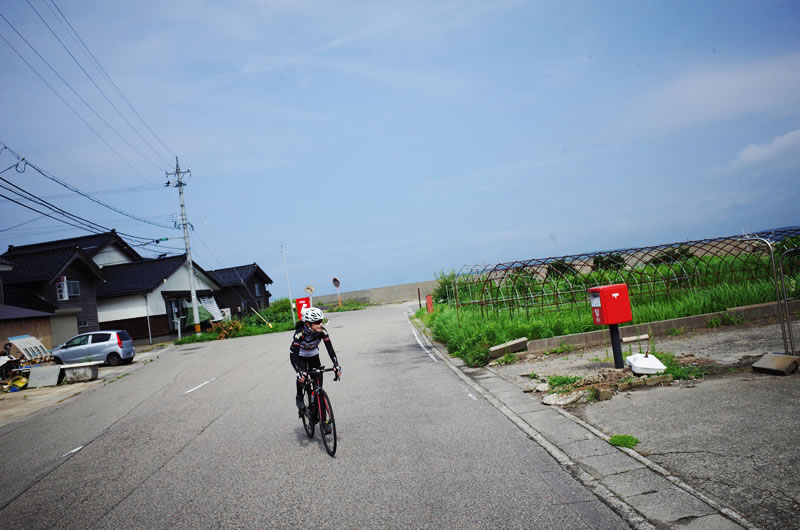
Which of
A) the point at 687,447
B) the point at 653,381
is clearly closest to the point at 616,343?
the point at 653,381

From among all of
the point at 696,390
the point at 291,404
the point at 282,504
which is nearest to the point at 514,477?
the point at 282,504

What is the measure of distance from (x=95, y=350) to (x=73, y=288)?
10.7 m

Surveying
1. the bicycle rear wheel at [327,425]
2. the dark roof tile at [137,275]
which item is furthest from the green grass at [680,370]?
the dark roof tile at [137,275]

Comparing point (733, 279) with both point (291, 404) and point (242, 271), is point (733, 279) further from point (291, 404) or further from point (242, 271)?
point (242, 271)

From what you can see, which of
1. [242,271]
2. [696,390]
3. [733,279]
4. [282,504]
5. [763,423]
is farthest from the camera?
[242,271]

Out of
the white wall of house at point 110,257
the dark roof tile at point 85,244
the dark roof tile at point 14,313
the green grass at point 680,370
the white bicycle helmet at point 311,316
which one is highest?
the dark roof tile at point 85,244

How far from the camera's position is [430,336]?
21453 mm

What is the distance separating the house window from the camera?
3206cm

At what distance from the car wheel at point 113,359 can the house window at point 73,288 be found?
1015 centimetres

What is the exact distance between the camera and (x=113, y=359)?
80.1 ft

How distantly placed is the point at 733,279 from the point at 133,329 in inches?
1396

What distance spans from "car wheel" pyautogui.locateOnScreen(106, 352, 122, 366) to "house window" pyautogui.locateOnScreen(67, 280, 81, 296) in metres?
10.1

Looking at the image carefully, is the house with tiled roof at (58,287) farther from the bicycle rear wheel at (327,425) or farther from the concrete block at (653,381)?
the concrete block at (653,381)

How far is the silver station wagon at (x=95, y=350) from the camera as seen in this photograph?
78.6 feet
